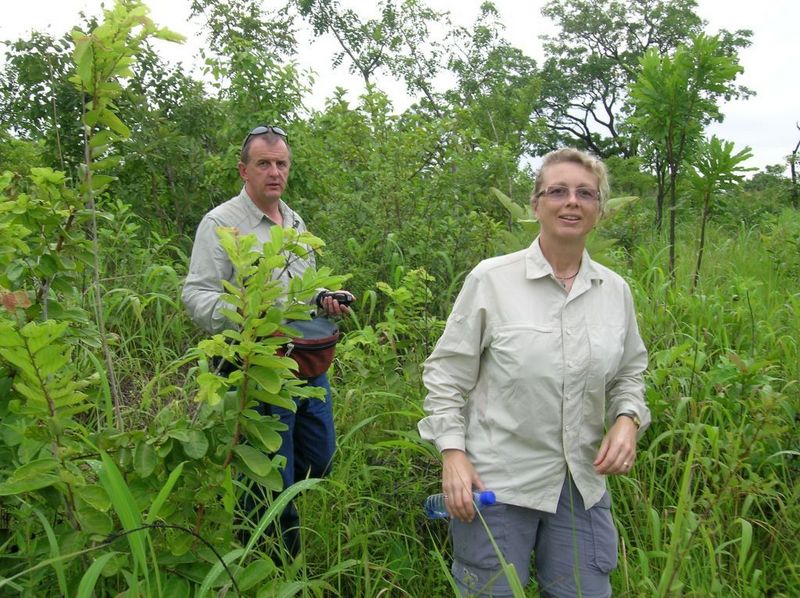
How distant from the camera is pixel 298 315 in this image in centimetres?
159

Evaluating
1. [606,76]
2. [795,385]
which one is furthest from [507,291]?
[606,76]

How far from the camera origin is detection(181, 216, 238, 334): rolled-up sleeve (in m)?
2.53

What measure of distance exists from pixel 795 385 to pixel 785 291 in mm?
1637

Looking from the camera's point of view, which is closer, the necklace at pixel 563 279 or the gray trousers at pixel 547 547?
the gray trousers at pixel 547 547

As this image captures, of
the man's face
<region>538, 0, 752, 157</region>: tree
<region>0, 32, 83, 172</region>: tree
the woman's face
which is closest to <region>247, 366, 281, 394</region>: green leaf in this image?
the woman's face

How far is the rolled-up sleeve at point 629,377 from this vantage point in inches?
80.6

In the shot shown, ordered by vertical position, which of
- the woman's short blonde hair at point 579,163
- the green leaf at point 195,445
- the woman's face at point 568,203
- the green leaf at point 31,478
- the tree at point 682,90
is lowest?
the green leaf at point 31,478

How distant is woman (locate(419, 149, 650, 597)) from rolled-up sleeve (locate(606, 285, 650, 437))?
2 cm

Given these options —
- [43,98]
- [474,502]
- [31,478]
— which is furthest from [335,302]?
[43,98]

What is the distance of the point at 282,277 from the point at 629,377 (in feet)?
4.19

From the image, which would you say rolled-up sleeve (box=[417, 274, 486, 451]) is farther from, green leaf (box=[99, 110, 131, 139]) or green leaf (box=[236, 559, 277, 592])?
green leaf (box=[99, 110, 131, 139])

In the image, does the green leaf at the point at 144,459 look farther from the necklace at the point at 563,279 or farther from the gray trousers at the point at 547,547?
the necklace at the point at 563,279

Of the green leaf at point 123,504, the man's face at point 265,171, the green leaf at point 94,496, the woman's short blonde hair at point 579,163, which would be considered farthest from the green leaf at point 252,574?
the man's face at point 265,171

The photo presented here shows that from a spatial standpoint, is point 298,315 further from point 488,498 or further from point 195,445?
point 488,498
